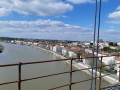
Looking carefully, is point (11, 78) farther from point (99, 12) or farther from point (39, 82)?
point (99, 12)

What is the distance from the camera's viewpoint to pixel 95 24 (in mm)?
1996

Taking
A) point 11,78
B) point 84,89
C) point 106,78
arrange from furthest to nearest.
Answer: point 106,78, point 11,78, point 84,89

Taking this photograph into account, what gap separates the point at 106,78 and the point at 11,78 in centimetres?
983

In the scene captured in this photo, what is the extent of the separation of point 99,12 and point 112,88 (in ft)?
4.61

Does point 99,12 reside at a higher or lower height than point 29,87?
higher

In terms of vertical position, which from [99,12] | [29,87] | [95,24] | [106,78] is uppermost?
[99,12]

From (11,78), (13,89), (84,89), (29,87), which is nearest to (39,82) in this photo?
(29,87)

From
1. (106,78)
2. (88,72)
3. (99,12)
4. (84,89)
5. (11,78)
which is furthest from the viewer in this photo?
(88,72)

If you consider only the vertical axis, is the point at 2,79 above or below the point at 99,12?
below

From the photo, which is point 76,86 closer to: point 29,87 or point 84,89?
point 84,89

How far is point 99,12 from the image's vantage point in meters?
1.93

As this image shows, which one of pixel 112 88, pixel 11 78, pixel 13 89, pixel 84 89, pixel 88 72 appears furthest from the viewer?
pixel 88 72

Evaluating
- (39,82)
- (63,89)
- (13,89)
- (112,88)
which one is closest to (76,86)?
(63,89)

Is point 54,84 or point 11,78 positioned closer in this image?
point 54,84
